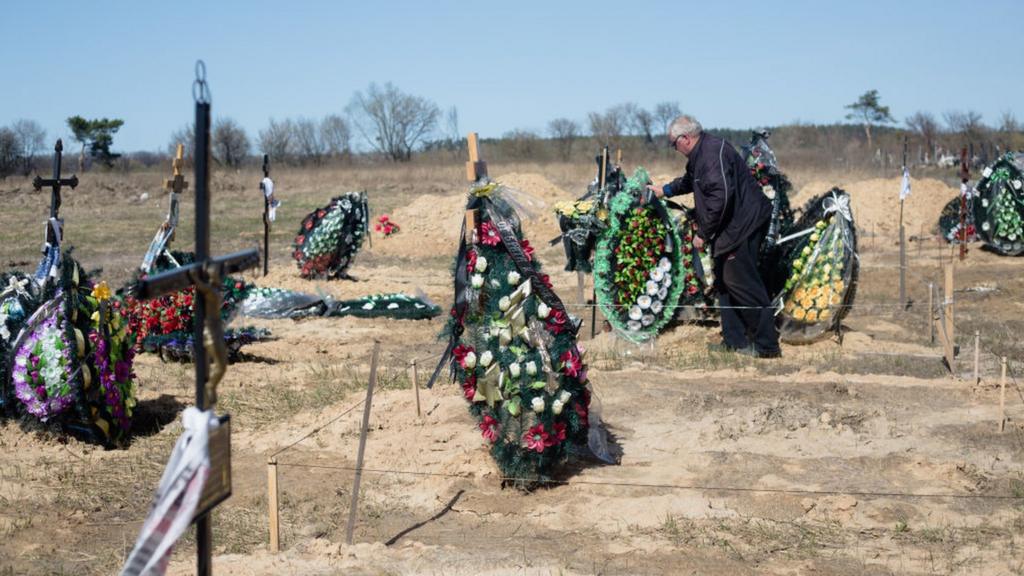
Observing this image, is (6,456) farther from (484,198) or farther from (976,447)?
(976,447)

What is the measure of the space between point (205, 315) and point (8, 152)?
1810 inches

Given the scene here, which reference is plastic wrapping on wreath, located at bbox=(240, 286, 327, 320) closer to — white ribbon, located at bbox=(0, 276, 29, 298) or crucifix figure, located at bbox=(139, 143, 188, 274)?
crucifix figure, located at bbox=(139, 143, 188, 274)

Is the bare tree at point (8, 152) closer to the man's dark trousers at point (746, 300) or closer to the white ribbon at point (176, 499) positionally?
the man's dark trousers at point (746, 300)

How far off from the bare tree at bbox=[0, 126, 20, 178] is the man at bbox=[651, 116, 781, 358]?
1578 inches

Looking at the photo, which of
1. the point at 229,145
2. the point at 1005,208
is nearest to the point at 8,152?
the point at 229,145

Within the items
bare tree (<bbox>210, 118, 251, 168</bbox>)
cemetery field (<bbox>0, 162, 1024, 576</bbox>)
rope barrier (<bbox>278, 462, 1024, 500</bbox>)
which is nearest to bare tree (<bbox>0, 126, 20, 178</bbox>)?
bare tree (<bbox>210, 118, 251, 168</bbox>)

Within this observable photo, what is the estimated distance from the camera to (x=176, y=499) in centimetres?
363

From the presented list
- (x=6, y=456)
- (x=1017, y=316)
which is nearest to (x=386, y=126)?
(x=1017, y=316)

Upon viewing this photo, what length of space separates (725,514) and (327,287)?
10.5m

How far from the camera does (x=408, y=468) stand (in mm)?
7270

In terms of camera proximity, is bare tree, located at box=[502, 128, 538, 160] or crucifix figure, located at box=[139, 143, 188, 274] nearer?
crucifix figure, located at box=[139, 143, 188, 274]

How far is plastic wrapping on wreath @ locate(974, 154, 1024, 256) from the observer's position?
18422mm

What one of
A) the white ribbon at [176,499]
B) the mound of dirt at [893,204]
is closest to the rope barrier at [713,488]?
the white ribbon at [176,499]

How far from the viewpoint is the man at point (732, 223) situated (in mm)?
10273
